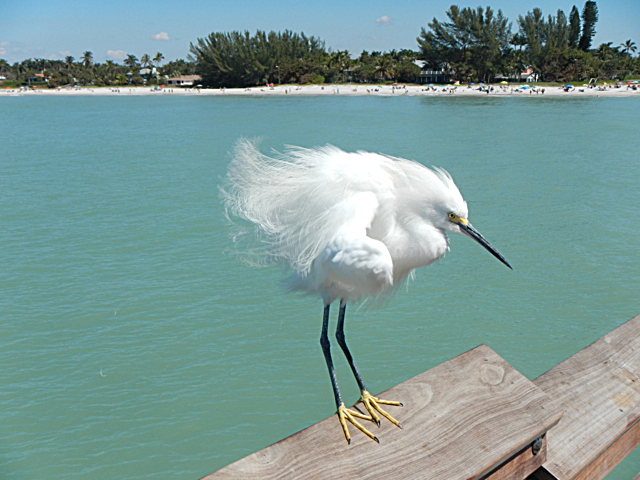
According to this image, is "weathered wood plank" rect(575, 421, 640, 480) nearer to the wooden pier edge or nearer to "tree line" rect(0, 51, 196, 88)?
the wooden pier edge

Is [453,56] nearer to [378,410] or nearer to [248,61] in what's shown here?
[248,61]

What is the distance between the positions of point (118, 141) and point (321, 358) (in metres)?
21.5

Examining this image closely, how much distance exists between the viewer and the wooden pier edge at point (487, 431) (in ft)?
4.77

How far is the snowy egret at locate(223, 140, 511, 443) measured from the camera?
7.16 ft

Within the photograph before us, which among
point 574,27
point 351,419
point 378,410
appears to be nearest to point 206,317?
point 351,419

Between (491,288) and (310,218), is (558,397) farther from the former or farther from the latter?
(491,288)

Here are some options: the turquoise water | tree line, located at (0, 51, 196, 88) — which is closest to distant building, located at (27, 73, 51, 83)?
tree line, located at (0, 51, 196, 88)

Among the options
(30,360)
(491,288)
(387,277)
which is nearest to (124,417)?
(30,360)

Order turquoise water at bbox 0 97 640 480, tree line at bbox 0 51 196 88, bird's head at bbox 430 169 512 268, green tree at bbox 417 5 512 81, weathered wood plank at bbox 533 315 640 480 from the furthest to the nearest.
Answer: tree line at bbox 0 51 196 88
green tree at bbox 417 5 512 81
turquoise water at bbox 0 97 640 480
bird's head at bbox 430 169 512 268
weathered wood plank at bbox 533 315 640 480

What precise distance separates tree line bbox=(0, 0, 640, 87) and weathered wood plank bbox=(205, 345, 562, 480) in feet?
271

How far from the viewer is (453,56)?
7869 cm

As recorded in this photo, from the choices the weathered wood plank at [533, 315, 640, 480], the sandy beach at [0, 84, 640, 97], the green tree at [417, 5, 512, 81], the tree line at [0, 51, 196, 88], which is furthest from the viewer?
the tree line at [0, 51, 196, 88]

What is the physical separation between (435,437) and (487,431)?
165mm

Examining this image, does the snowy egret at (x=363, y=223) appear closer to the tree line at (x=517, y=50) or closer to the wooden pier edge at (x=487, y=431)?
the wooden pier edge at (x=487, y=431)
